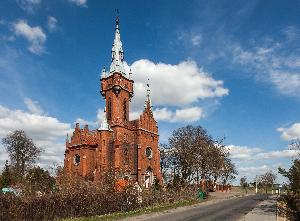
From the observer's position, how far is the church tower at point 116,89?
62.9 meters

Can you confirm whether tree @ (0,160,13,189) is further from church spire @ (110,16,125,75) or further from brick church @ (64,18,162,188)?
church spire @ (110,16,125,75)

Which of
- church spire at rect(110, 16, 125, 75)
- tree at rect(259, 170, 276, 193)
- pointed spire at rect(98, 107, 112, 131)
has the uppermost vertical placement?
church spire at rect(110, 16, 125, 75)

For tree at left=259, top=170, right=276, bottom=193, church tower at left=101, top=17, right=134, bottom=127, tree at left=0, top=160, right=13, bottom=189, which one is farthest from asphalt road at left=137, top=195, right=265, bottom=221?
tree at left=259, top=170, right=276, bottom=193

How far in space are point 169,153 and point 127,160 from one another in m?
13.3

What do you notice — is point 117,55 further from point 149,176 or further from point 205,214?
point 205,214

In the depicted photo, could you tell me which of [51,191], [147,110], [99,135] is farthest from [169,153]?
[51,191]

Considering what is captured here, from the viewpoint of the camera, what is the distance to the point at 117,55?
67312 millimetres

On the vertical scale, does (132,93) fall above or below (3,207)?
above

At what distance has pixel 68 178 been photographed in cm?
2850

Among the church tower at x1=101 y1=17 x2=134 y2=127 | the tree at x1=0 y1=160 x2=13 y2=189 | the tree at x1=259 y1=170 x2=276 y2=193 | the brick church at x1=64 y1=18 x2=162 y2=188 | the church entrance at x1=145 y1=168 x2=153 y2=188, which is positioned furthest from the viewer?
the tree at x1=259 y1=170 x2=276 y2=193

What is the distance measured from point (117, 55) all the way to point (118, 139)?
17419 mm

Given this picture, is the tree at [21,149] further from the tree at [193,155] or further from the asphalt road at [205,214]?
the asphalt road at [205,214]

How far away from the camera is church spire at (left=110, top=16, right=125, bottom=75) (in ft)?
217

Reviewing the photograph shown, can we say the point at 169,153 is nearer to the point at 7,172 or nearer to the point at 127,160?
the point at 127,160
